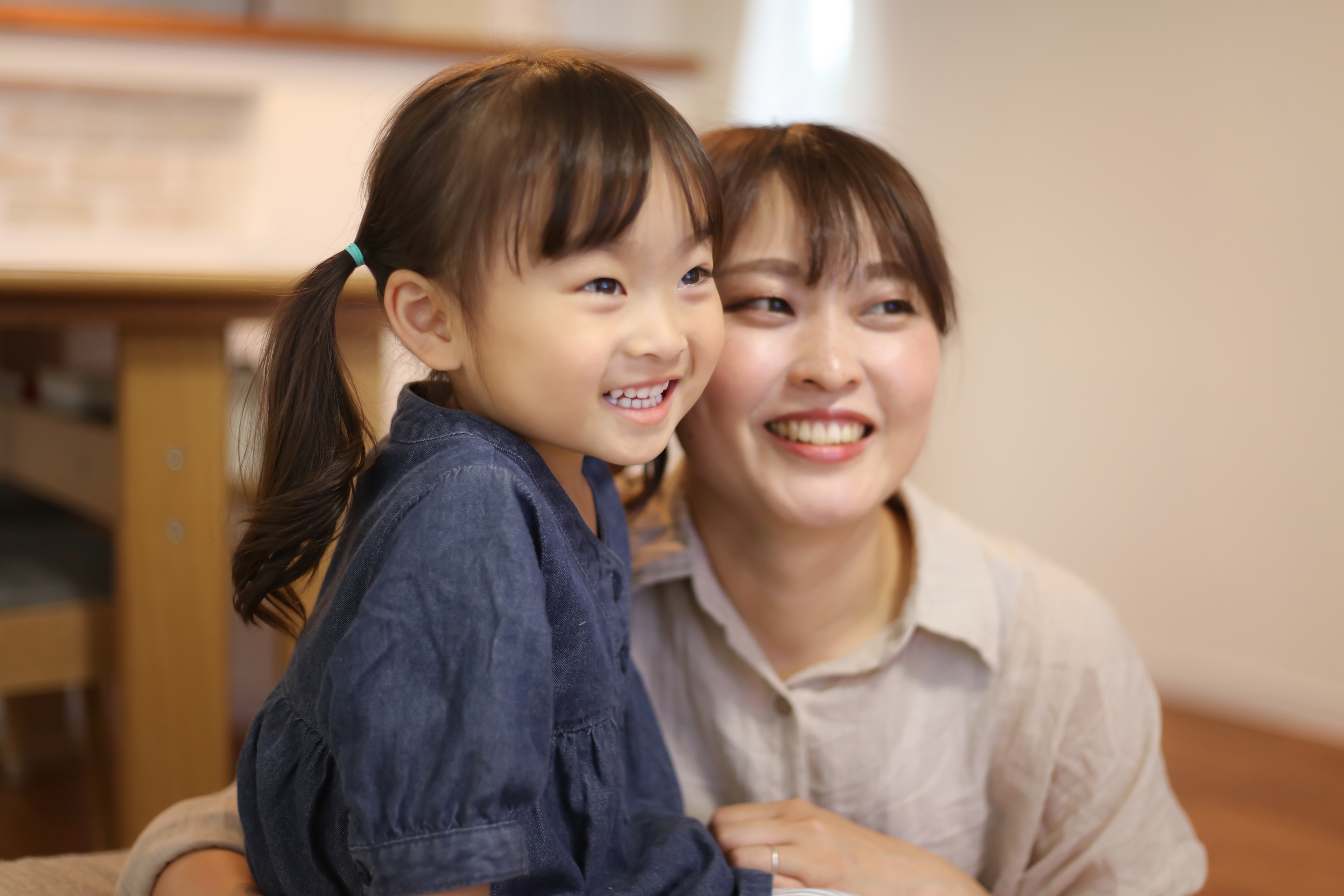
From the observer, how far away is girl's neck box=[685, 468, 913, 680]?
1072 mm

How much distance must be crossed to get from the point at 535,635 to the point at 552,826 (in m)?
0.17

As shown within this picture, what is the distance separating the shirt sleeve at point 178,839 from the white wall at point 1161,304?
216cm

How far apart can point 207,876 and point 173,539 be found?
28.2 inches

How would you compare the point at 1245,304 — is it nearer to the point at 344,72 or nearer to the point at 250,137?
the point at 344,72

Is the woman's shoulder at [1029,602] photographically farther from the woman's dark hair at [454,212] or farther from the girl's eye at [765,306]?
the woman's dark hair at [454,212]

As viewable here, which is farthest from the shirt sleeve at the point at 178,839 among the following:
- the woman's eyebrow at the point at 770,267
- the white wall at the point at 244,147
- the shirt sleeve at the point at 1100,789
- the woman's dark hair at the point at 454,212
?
the white wall at the point at 244,147

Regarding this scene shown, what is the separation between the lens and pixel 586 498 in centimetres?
90

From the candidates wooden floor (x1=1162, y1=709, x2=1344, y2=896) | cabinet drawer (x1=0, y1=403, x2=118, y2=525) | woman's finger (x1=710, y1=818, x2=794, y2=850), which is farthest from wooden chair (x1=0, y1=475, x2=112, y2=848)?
wooden floor (x1=1162, y1=709, x2=1344, y2=896)

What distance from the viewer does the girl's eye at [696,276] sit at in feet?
2.57

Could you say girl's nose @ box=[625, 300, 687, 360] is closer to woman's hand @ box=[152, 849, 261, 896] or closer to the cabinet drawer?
woman's hand @ box=[152, 849, 261, 896]

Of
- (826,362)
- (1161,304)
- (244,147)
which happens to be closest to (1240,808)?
(1161,304)

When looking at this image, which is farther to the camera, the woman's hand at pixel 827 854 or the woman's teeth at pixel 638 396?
the woman's hand at pixel 827 854

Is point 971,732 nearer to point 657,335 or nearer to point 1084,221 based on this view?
point 657,335

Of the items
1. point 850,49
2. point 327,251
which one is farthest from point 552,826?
point 850,49
